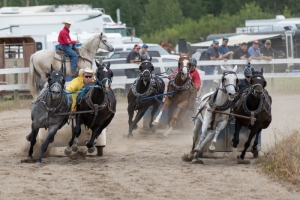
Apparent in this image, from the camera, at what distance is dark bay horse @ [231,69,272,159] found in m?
12.6

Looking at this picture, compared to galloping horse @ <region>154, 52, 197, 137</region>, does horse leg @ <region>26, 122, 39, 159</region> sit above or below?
below

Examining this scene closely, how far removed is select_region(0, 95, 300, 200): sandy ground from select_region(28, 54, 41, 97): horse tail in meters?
4.16

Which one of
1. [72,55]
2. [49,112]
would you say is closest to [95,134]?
[49,112]

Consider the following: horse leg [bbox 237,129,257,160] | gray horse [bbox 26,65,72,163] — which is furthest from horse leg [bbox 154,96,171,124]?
gray horse [bbox 26,65,72,163]

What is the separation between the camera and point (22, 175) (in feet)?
38.7

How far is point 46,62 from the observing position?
20.6 metres

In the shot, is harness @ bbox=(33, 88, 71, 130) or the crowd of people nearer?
harness @ bbox=(33, 88, 71, 130)

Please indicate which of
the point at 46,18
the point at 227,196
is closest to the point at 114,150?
the point at 227,196

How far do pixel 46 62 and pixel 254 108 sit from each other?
886 cm

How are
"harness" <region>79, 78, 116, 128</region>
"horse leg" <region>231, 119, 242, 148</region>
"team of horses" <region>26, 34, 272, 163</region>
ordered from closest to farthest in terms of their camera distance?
"team of horses" <region>26, 34, 272, 163</region>
"horse leg" <region>231, 119, 242, 148</region>
"harness" <region>79, 78, 116, 128</region>

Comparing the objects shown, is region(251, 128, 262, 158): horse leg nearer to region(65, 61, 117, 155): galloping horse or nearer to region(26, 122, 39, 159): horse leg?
region(65, 61, 117, 155): galloping horse

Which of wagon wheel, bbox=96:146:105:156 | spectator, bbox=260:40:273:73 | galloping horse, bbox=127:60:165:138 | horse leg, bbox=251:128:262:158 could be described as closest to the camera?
horse leg, bbox=251:128:262:158

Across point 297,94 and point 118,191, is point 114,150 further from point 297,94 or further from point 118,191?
point 297,94

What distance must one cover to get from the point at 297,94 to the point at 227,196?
15.4 meters
